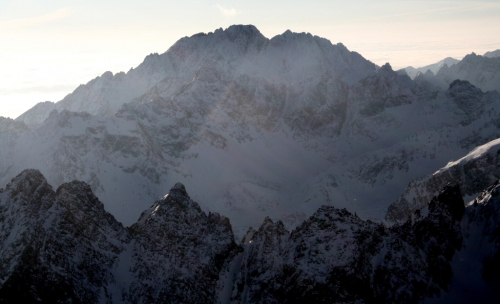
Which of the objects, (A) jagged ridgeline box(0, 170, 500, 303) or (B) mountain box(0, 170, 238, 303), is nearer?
A: (A) jagged ridgeline box(0, 170, 500, 303)

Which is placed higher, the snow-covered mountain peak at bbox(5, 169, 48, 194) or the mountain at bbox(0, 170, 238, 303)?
the snow-covered mountain peak at bbox(5, 169, 48, 194)

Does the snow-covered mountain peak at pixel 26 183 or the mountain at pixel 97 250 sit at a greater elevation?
the snow-covered mountain peak at pixel 26 183

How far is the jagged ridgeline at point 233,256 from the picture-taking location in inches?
3366

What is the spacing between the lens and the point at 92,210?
103625 millimetres

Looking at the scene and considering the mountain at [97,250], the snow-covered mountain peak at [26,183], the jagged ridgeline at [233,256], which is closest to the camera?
the jagged ridgeline at [233,256]

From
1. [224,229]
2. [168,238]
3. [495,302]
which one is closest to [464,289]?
[495,302]

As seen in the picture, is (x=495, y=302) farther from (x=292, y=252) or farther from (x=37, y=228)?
(x=37, y=228)

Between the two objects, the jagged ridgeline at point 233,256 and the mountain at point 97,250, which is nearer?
the jagged ridgeline at point 233,256

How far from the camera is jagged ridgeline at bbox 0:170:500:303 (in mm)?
85500

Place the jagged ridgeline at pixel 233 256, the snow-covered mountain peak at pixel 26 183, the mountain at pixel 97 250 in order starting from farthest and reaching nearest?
the snow-covered mountain peak at pixel 26 183, the mountain at pixel 97 250, the jagged ridgeline at pixel 233 256

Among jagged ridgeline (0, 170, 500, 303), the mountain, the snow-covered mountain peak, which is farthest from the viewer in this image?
the snow-covered mountain peak

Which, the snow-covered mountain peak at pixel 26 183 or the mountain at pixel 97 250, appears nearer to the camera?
the mountain at pixel 97 250

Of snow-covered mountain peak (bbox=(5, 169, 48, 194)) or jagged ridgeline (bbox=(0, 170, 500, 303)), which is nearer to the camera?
jagged ridgeline (bbox=(0, 170, 500, 303))

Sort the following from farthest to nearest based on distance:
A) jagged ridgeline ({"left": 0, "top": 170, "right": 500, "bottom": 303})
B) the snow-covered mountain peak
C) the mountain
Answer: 1. the snow-covered mountain peak
2. the mountain
3. jagged ridgeline ({"left": 0, "top": 170, "right": 500, "bottom": 303})
